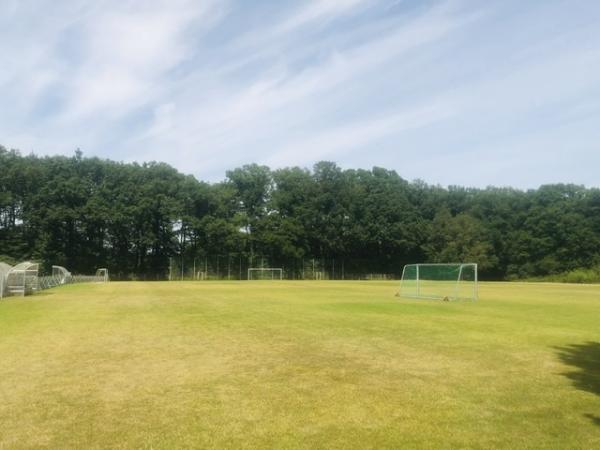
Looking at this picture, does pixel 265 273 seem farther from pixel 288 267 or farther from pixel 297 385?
pixel 297 385

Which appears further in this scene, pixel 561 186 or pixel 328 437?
pixel 561 186

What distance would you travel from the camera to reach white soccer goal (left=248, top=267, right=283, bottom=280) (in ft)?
266

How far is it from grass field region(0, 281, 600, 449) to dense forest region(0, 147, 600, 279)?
206 feet

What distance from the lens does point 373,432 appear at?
639 centimetres

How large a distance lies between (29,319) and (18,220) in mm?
63973

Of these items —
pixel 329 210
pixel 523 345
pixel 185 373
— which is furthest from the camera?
pixel 329 210

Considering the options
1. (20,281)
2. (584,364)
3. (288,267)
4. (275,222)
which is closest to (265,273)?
(288,267)

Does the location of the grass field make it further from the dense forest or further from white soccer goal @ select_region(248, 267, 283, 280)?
white soccer goal @ select_region(248, 267, 283, 280)

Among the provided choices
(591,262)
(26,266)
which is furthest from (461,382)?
(591,262)

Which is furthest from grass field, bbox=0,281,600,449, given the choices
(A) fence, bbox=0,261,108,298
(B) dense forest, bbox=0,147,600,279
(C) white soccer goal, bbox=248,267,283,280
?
(C) white soccer goal, bbox=248,267,283,280

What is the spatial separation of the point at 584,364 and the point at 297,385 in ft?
20.7

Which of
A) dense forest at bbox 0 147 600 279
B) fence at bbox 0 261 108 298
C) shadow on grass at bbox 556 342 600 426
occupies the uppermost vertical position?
dense forest at bbox 0 147 600 279

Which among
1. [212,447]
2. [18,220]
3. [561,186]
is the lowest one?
[212,447]

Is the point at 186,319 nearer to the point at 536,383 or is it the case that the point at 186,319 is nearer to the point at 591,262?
the point at 536,383
